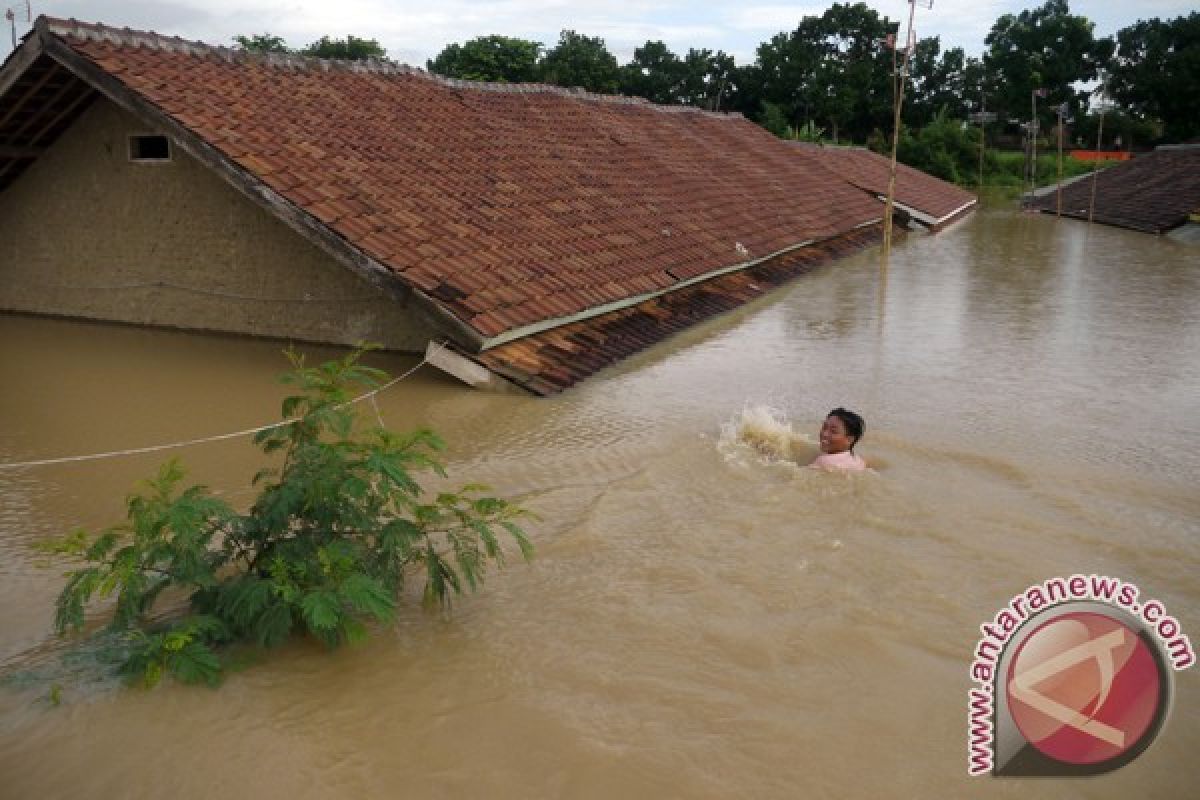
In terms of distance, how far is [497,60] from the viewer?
48312 mm

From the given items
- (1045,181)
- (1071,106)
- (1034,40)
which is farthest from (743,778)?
(1034,40)

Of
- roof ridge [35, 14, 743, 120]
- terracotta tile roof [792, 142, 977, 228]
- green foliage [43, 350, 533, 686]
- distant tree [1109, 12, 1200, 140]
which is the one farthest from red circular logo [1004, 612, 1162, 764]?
distant tree [1109, 12, 1200, 140]

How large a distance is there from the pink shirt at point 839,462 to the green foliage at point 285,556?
2.56m

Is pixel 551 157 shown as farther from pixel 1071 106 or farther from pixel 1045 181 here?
pixel 1071 106

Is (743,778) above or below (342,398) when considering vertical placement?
below

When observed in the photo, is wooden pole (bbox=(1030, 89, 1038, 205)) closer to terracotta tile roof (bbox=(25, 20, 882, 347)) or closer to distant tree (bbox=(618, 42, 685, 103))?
terracotta tile roof (bbox=(25, 20, 882, 347))

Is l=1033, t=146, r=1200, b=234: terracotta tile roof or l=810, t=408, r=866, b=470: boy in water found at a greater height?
l=1033, t=146, r=1200, b=234: terracotta tile roof

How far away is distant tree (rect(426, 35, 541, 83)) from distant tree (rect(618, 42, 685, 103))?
820 centimetres

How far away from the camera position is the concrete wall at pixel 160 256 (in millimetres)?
8766

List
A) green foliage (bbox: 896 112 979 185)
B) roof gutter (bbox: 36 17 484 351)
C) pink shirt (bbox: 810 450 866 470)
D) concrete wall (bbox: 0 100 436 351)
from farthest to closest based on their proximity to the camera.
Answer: green foliage (bbox: 896 112 979 185) < concrete wall (bbox: 0 100 436 351) < roof gutter (bbox: 36 17 484 351) < pink shirt (bbox: 810 450 866 470)

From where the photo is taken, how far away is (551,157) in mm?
12500

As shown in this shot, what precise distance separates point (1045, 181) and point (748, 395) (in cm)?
3864

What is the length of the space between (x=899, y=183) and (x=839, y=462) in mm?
20921

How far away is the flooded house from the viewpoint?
7840mm
